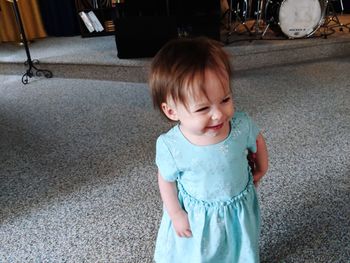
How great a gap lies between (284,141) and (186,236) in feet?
3.21

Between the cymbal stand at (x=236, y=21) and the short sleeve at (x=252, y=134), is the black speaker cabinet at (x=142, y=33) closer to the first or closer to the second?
the cymbal stand at (x=236, y=21)

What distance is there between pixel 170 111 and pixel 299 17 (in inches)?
105

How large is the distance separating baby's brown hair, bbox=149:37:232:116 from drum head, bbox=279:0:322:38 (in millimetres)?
2560

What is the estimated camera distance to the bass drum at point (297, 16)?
2.82 m

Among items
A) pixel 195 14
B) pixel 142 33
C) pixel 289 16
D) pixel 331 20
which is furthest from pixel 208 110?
pixel 331 20

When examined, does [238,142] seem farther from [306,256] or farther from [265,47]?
[265,47]

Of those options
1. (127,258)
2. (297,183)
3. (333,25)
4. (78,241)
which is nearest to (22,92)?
(78,241)

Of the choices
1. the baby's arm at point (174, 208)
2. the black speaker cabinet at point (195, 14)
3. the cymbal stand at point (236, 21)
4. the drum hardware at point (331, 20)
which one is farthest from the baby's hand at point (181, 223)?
the drum hardware at point (331, 20)

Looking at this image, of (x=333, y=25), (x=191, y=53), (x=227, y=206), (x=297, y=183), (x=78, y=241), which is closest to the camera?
(x=191, y=53)

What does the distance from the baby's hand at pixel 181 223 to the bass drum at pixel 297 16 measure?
2605 millimetres

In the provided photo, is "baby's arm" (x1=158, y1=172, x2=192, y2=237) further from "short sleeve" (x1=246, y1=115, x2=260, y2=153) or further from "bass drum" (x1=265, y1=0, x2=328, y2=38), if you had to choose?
"bass drum" (x1=265, y1=0, x2=328, y2=38)

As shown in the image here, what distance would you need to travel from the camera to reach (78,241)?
3.59ft

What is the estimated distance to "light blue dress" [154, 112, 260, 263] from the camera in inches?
26.6

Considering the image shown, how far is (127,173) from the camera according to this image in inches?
56.4
